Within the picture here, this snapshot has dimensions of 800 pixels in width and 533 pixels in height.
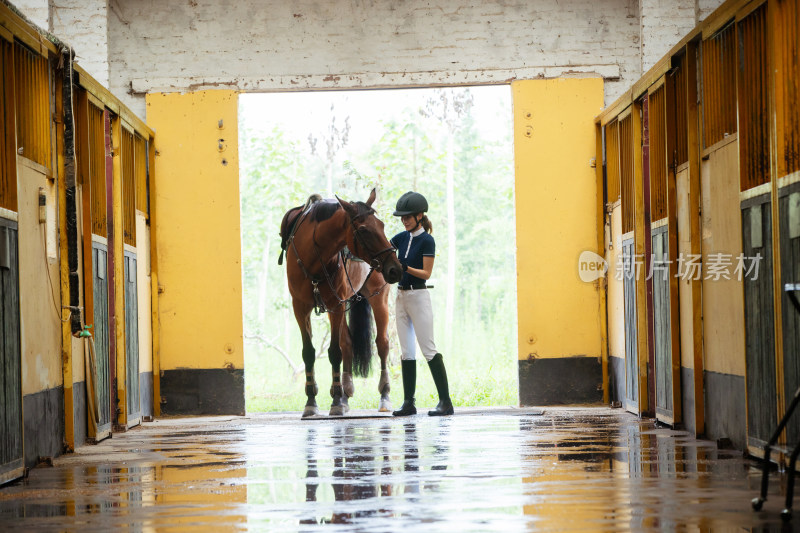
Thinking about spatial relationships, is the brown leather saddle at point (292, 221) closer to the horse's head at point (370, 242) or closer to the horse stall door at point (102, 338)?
the horse's head at point (370, 242)

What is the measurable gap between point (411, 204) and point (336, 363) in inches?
62.2

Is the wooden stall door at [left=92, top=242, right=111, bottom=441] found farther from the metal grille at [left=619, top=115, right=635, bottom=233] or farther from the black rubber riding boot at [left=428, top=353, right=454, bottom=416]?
the metal grille at [left=619, top=115, right=635, bottom=233]

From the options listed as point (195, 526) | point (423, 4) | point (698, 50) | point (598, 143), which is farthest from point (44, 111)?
point (598, 143)

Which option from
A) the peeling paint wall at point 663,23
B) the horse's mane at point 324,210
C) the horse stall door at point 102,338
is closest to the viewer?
the horse stall door at point 102,338

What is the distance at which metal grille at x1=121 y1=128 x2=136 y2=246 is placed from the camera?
8445 millimetres

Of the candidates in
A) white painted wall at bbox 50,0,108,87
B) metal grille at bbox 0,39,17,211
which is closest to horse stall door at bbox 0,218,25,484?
metal grille at bbox 0,39,17,211

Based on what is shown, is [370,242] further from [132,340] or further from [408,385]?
[132,340]

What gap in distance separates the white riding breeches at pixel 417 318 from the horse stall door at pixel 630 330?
1562 mm

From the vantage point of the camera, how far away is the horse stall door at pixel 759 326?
4871 millimetres

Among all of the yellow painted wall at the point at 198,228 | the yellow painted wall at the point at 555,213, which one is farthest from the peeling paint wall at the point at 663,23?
the yellow painted wall at the point at 198,228

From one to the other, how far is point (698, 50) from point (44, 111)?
153 inches

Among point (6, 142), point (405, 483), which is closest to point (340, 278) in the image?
point (6, 142)

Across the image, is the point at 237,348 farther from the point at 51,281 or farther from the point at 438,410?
the point at 51,281

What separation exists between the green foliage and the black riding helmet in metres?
4.80
